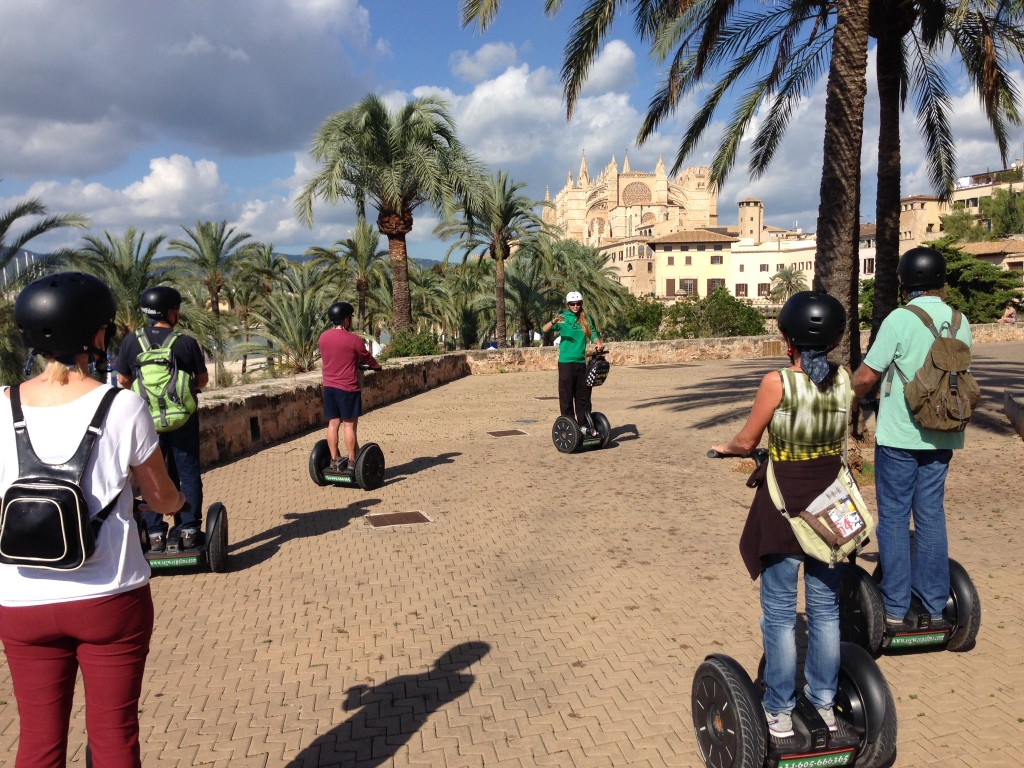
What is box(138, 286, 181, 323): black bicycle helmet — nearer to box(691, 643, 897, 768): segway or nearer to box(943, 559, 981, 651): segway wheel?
box(691, 643, 897, 768): segway

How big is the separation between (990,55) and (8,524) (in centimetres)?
1163

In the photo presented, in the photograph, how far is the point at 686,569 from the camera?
18.2 feet

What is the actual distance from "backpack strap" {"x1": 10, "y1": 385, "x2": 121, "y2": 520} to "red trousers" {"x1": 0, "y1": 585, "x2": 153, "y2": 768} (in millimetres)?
284

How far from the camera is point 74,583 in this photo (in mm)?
2213

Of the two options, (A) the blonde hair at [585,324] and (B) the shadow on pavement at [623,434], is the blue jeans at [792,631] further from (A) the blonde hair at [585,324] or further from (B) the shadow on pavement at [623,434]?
(B) the shadow on pavement at [623,434]

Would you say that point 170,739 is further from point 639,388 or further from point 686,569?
point 639,388

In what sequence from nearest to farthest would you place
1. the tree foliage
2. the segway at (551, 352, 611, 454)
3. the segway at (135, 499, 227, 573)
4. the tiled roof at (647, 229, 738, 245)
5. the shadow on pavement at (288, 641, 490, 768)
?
1. the shadow on pavement at (288, 641, 490, 768)
2. the segway at (135, 499, 227, 573)
3. the segway at (551, 352, 611, 454)
4. the tree foliage
5. the tiled roof at (647, 229, 738, 245)

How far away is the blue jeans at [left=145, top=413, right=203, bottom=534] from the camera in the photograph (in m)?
5.39

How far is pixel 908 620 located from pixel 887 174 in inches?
334

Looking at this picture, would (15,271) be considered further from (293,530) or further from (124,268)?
(293,530)

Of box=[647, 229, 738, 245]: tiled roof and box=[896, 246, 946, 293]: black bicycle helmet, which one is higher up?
box=[647, 229, 738, 245]: tiled roof

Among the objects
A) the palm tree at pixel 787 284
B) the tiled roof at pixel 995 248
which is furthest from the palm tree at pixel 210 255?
the palm tree at pixel 787 284

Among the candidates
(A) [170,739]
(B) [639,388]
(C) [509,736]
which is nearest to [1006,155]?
(B) [639,388]

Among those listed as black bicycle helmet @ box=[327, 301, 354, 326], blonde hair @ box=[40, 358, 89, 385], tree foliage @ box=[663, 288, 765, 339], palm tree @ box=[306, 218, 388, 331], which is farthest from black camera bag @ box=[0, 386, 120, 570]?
tree foliage @ box=[663, 288, 765, 339]
